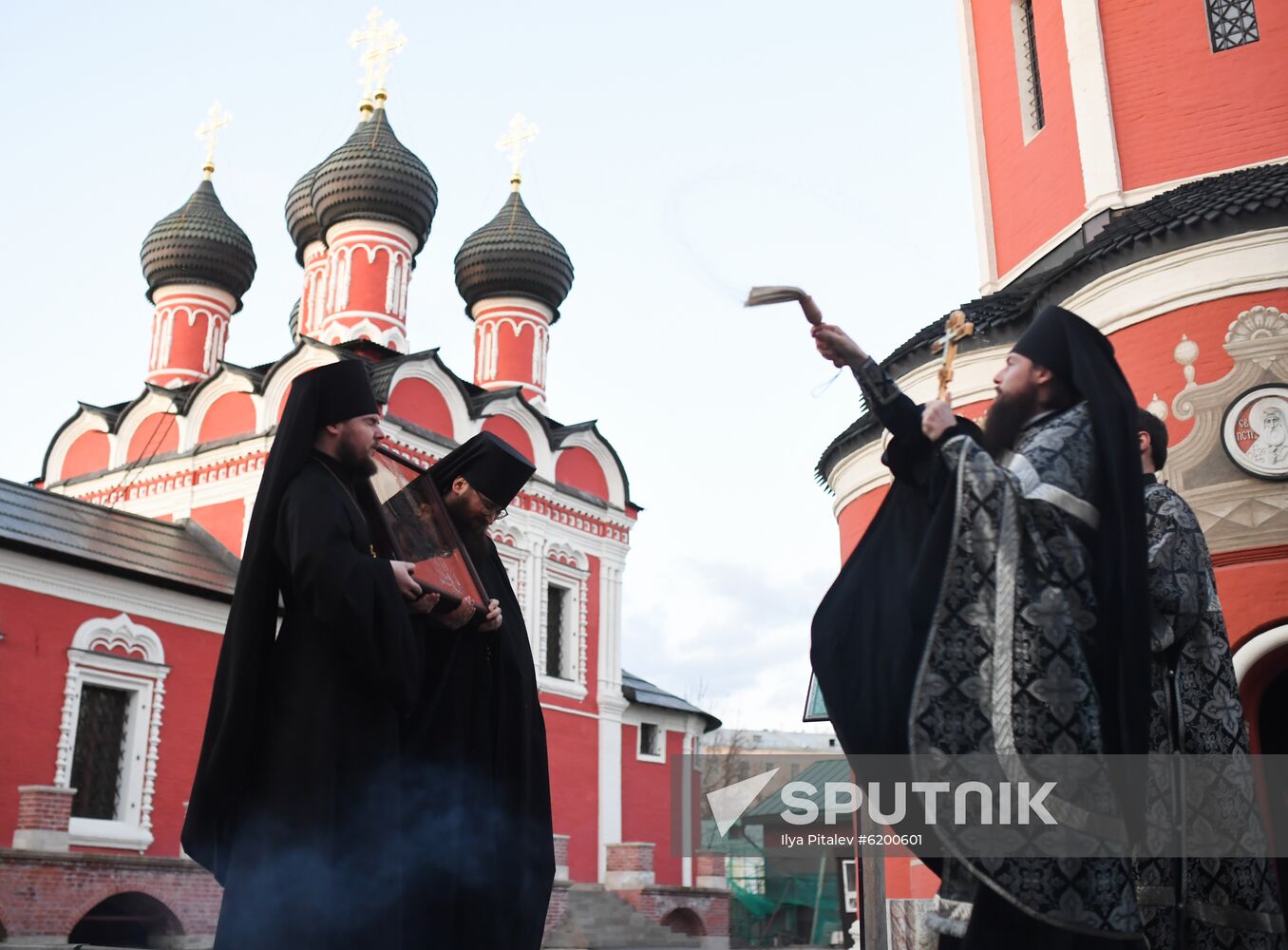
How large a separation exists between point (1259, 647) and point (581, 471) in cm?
1471

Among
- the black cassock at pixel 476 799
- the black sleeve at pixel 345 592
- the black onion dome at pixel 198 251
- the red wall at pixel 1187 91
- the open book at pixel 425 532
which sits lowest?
the black cassock at pixel 476 799

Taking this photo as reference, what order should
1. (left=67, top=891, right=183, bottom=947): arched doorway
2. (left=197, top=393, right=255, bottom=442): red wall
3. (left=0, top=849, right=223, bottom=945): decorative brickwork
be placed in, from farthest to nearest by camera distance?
(left=197, top=393, right=255, bottom=442): red wall
(left=67, top=891, right=183, bottom=947): arched doorway
(left=0, top=849, right=223, bottom=945): decorative brickwork

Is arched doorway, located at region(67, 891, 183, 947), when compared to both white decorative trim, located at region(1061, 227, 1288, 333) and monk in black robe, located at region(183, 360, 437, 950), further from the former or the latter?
monk in black robe, located at region(183, 360, 437, 950)

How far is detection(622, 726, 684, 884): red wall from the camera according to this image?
827 inches

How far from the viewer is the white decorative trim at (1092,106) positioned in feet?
33.0

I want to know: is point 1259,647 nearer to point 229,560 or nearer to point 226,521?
point 229,560

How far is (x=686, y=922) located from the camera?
19.4 meters

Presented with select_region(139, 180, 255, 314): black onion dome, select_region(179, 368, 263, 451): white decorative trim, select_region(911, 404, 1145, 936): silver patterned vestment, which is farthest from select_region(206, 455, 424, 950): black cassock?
select_region(139, 180, 255, 314): black onion dome

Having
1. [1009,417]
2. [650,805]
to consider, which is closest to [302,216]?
[650,805]

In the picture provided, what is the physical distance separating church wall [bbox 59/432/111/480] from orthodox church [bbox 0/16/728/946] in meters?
0.04

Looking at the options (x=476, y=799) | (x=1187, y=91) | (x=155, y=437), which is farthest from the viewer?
(x=155, y=437)

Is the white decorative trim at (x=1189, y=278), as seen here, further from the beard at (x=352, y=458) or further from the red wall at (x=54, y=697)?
the red wall at (x=54, y=697)

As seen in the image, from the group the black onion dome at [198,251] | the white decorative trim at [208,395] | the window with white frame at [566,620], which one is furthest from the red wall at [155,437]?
the window with white frame at [566,620]

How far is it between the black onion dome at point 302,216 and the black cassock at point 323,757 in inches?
767
